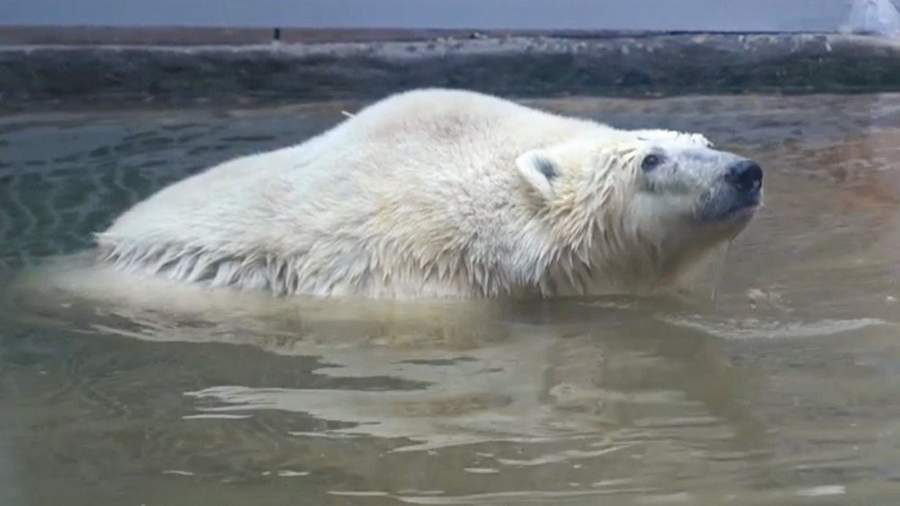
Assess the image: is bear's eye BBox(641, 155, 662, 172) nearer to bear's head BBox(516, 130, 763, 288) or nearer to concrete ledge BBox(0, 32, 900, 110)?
bear's head BBox(516, 130, 763, 288)

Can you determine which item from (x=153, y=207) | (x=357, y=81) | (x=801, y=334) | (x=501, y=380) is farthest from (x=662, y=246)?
(x=357, y=81)

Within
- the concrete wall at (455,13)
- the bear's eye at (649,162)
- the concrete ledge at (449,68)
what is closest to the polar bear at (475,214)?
the bear's eye at (649,162)

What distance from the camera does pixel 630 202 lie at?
3.79m

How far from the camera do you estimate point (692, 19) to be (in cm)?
770

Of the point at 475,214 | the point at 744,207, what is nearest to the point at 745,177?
the point at 744,207

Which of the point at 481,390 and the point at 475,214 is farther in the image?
the point at 475,214

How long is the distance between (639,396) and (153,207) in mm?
1905

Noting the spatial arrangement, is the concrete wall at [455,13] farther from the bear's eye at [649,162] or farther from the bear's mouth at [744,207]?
the bear's mouth at [744,207]

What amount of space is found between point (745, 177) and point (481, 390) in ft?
3.46

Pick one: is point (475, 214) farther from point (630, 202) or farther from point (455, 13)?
point (455, 13)

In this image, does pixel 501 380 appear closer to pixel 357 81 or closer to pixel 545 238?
pixel 545 238

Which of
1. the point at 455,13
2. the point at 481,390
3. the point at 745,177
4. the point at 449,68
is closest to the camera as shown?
the point at 481,390

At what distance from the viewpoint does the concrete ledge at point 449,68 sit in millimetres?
6902

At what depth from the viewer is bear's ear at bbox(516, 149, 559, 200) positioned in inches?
148
